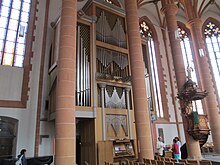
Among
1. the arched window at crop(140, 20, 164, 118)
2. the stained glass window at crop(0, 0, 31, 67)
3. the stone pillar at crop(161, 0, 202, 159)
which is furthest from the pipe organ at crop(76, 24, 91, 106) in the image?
the stone pillar at crop(161, 0, 202, 159)

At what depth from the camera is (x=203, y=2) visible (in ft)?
53.8

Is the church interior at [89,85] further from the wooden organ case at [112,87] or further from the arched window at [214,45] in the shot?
the arched window at [214,45]

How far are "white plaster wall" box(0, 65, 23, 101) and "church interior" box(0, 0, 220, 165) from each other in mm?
42

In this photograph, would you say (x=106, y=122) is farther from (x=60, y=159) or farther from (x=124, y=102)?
(x=60, y=159)

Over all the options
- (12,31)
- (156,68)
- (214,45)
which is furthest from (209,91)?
(12,31)

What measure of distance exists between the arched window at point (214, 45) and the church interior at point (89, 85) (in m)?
5.18

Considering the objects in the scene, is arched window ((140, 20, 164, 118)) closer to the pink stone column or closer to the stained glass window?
the pink stone column

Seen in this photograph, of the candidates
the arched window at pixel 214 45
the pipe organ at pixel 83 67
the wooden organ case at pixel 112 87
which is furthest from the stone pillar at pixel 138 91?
the arched window at pixel 214 45

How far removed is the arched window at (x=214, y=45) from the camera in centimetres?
1697

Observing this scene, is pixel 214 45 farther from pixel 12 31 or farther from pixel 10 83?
pixel 10 83

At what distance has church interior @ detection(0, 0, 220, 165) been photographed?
764 cm

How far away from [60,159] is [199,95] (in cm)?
612

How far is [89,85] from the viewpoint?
9.69 metres

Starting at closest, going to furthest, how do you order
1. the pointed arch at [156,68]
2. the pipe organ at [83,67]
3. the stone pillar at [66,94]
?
the stone pillar at [66,94], the pipe organ at [83,67], the pointed arch at [156,68]
